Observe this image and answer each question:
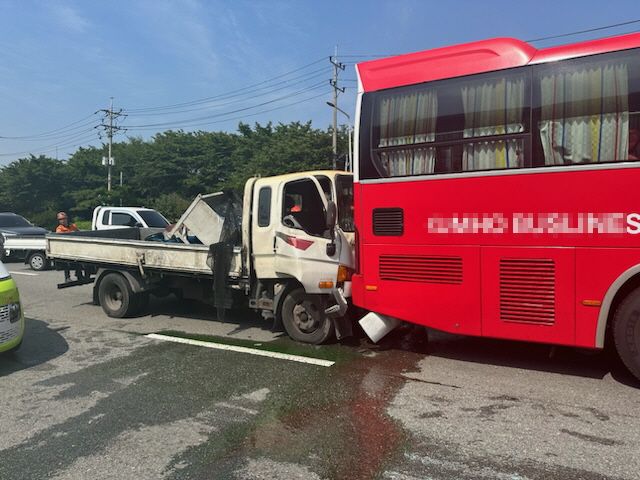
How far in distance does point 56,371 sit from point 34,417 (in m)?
1.41

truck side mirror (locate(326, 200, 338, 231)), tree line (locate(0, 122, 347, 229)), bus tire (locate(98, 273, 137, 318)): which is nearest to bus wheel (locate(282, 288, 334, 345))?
truck side mirror (locate(326, 200, 338, 231))

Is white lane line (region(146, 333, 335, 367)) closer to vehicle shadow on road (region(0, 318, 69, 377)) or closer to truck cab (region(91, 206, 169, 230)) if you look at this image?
vehicle shadow on road (region(0, 318, 69, 377))

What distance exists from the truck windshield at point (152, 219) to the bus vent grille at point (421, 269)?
1166 cm

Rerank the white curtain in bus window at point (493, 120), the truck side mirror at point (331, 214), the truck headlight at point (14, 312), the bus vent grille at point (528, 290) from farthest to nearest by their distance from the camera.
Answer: the truck side mirror at point (331, 214), the truck headlight at point (14, 312), the white curtain in bus window at point (493, 120), the bus vent grille at point (528, 290)

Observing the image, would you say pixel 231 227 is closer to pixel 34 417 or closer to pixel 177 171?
pixel 34 417

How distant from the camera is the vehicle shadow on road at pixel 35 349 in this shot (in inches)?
234

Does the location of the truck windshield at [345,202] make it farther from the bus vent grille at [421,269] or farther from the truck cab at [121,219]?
the truck cab at [121,219]

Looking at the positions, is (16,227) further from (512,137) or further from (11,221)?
(512,137)

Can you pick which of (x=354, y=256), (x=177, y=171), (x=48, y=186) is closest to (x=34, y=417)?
(x=354, y=256)

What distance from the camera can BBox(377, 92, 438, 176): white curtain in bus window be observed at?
17.9ft

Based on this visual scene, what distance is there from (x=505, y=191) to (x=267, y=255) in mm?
3207

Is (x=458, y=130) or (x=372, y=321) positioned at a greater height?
(x=458, y=130)

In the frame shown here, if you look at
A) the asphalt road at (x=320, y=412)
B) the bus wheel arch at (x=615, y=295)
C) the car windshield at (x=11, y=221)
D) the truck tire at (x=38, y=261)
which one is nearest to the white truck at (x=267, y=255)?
the asphalt road at (x=320, y=412)

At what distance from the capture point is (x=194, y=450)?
3.73 metres
